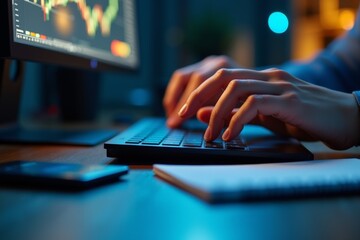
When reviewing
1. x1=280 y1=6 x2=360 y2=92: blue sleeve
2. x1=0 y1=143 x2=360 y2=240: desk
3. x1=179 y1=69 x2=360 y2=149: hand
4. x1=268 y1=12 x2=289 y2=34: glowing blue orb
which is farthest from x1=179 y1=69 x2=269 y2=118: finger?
x1=268 y1=12 x2=289 y2=34: glowing blue orb

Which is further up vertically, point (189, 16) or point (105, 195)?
point (189, 16)

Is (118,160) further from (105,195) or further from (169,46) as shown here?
(169,46)

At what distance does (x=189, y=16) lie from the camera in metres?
3.43

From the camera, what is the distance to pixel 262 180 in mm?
362

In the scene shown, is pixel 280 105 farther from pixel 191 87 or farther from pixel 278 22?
pixel 278 22

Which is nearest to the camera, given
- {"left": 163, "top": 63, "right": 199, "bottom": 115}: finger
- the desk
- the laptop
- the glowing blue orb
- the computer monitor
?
the desk

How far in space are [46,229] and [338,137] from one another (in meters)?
0.44

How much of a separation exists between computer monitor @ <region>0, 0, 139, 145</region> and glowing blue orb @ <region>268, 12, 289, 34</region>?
2.38m

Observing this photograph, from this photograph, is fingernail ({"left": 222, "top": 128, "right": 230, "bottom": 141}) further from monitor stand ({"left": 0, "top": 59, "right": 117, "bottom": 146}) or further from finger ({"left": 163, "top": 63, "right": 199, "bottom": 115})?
finger ({"left": 163, "top": 63, "right": 199, "bottom": 115})

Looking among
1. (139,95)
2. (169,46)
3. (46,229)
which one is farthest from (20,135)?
(169,46)

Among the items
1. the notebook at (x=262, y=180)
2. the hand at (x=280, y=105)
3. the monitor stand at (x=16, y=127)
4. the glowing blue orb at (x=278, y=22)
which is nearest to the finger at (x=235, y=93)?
the hand at (x=280, y=105)

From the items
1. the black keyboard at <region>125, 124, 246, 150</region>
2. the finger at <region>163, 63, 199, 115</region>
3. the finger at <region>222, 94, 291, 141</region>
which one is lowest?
the black keyboard at <region>125, 124, 246, 150</region>

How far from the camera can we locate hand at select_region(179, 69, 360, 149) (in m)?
A: 0.55

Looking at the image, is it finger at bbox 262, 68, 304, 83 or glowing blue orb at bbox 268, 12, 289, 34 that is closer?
finger at bbox 262, 68, 304, 83
